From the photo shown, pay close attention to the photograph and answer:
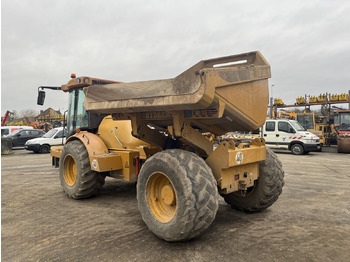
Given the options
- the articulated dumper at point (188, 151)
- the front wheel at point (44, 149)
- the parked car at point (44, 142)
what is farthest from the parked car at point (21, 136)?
the articulated dumper at point (188, 151)

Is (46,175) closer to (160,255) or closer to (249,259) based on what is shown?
(160,255)

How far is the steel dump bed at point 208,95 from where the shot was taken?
300 cm

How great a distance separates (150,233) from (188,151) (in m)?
1.19

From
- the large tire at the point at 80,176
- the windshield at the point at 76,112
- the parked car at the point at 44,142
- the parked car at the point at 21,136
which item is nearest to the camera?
the large tire at the point at 80,176

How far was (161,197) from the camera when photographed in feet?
11.7

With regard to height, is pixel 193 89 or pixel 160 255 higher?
pixel 193 89

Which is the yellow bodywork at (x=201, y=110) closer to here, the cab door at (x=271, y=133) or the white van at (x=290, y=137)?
the white van at (x=290, y=137)

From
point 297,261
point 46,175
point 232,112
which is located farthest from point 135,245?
point 46,175

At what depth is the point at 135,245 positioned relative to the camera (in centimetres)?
324

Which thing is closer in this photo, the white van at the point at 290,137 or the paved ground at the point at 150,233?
the paved ground at the point at 150,233

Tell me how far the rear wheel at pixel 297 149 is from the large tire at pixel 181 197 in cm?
1213

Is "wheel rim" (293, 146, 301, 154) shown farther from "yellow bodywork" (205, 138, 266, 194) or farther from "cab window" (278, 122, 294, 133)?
"yellow bodywork" (205, 138, 266, 194)

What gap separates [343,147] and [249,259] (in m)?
14.4

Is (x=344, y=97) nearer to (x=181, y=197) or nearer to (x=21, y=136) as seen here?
(x=181, y=197)
